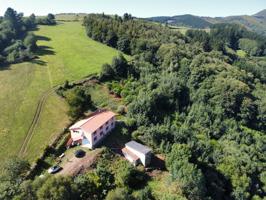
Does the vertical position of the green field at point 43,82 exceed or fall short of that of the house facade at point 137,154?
it exceeds it

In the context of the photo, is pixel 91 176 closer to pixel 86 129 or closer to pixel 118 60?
pixel 86 129

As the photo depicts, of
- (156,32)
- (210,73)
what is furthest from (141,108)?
(156,32)

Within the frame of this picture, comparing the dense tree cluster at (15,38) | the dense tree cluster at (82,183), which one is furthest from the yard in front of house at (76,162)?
the dense tree cluster at (15,38)

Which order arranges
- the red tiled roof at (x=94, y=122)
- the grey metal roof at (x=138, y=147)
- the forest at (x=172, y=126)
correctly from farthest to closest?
1. the red tiled roof at (x=94, y=122)
2. the grey metal roof at (x=138, y=147)
3. the forest at (x=172, y=126)

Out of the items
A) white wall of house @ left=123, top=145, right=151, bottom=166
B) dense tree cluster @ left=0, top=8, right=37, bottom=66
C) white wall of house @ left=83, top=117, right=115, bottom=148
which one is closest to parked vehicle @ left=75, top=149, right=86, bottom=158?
white wall of house @ left=83, top=117, right=115, bottom=148

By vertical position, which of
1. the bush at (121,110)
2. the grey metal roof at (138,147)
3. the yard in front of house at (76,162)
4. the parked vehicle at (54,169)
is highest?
the bush at (121,110)

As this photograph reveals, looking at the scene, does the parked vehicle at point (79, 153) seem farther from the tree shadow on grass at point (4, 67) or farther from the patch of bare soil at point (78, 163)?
the tree shadow on grass at point (4, 67)

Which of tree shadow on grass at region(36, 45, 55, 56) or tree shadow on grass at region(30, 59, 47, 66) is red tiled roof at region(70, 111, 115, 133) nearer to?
tree shadow on grass at region(30, 59, 47, 66)

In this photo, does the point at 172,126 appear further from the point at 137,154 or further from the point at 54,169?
the point at 54,169

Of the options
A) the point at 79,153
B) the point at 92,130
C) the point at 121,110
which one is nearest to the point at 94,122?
the point at 92,130
